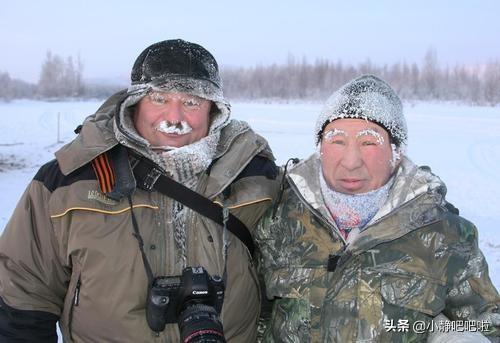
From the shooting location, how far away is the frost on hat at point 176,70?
2.22 m

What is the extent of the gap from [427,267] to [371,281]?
0.23m

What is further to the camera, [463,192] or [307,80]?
[307,80]

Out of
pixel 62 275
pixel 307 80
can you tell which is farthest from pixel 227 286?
pixel 307 80

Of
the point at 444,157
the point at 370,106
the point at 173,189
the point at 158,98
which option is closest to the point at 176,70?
the point at 158,98

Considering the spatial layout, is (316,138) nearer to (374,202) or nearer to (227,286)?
(374,202)

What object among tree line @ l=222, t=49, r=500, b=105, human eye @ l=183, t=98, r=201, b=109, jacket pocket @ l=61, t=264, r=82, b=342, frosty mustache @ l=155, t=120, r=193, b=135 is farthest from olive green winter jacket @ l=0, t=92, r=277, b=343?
tree line @ l=222, t=49, r=500, b=105

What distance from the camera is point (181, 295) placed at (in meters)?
1.94

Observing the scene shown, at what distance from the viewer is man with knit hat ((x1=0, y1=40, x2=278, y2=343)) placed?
205 centimetres

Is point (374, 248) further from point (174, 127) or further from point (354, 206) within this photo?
point (174, 127)

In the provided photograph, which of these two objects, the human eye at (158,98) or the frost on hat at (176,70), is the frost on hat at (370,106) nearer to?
the frost on hat at (176,70)

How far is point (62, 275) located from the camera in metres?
2.14

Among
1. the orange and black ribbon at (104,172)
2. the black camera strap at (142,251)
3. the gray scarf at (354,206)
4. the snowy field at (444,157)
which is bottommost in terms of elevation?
the snowy field at (444,157)

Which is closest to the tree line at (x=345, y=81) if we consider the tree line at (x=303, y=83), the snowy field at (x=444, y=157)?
the tree line at (x=303, y=83)

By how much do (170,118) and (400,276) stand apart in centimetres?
115
